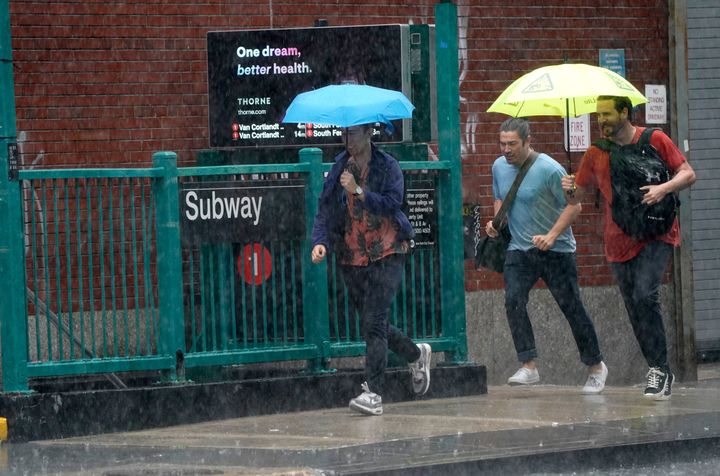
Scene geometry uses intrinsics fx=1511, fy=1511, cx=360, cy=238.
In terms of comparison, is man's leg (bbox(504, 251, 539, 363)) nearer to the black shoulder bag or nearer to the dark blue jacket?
the black shoulder bag

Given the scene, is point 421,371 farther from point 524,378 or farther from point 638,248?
point 638,248

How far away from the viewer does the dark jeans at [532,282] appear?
33.9ft

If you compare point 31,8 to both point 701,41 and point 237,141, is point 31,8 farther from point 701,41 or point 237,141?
point 701,41

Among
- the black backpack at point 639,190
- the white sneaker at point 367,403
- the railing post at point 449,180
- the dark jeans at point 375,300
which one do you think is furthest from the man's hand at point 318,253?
the black backpack at point 639,190

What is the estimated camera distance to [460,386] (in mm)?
10633

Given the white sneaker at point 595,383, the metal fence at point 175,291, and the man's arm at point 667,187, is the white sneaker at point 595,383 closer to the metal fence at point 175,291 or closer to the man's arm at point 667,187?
the metal fence at point 175,291

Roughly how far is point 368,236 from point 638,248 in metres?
1.83

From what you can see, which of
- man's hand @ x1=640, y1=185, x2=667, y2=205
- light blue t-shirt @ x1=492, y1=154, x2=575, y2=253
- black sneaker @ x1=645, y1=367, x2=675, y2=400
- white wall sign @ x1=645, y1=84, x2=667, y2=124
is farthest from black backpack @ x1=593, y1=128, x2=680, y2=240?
white wall sign @ x1=645, y1=84, x2=667, y2=124

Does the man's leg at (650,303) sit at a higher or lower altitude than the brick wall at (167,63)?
lower

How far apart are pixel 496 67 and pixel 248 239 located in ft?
13.6

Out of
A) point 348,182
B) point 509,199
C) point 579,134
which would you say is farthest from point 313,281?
point 579,134

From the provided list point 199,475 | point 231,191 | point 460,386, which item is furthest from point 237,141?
point 199,475

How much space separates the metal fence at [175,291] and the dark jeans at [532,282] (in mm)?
437

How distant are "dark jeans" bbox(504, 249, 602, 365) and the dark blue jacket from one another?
123 centimetres
